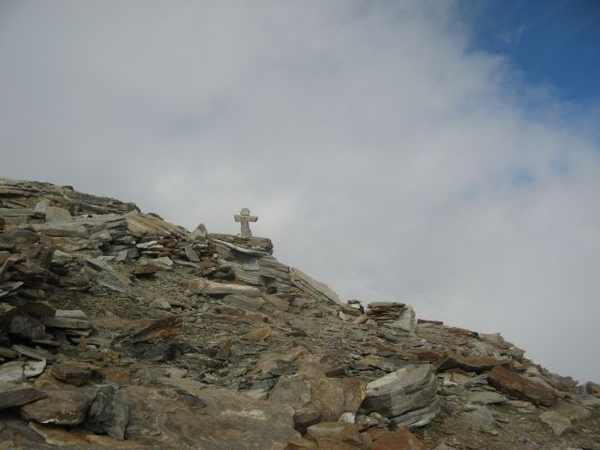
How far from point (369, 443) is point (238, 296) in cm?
952

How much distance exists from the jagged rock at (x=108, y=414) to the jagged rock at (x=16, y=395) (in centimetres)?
67

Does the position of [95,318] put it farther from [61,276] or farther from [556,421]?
[556,421]

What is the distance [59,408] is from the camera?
567 cm

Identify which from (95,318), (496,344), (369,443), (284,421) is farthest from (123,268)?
(496,344)

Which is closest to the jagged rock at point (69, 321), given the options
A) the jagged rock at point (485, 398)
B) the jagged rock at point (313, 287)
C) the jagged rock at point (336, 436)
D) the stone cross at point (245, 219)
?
the jagged rock at point (336, 436)

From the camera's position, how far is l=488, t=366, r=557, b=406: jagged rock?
32.0ft

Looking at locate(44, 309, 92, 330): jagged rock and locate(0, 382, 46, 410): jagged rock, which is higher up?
locate(44, 309, 92, 330): jagged rock

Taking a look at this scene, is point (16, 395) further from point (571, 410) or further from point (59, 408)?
point (571, 410)

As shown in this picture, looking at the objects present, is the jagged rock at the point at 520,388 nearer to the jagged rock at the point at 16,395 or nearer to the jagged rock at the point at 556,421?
the jagged rock at the point at 556,421

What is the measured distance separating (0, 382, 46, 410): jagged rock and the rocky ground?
15 millimetres

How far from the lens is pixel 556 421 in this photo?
879 cm

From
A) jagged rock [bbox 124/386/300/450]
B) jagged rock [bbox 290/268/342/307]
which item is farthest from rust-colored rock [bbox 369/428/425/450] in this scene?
jagged rock [bbox 290/268/342/307]

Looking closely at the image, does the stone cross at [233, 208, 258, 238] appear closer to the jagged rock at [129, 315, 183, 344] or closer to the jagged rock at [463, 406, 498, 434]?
the jagged rock at [129, 315, 183, 344]

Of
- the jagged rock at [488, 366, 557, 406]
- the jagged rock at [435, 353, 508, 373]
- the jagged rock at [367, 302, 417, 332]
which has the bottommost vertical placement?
the jagged rock at [488, 366, 557, 406]
